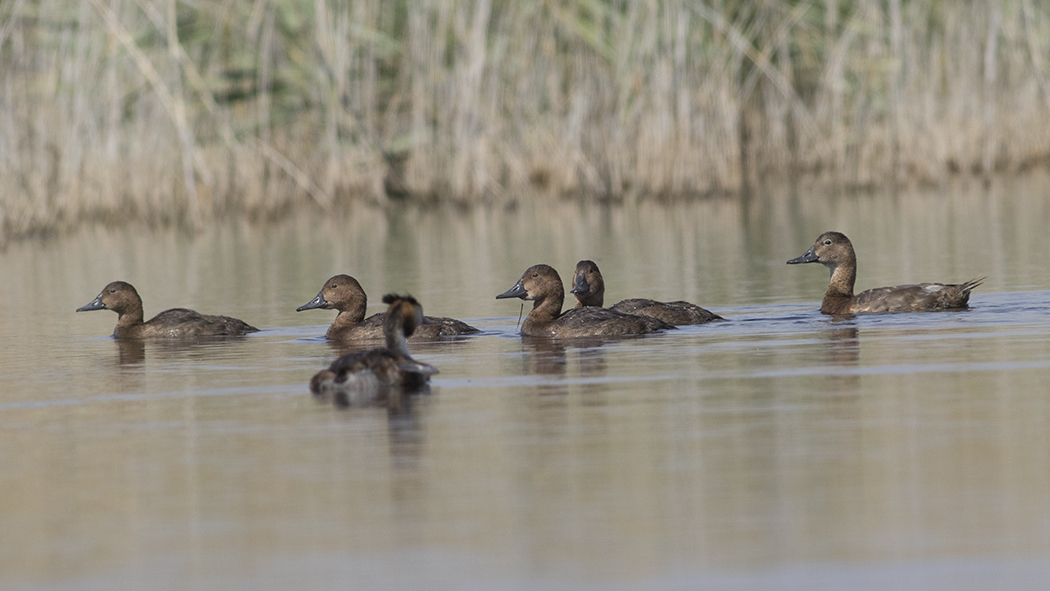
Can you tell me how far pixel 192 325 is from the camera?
12.7 meters

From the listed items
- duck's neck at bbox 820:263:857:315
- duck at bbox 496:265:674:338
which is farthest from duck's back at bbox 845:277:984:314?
duck at bbox 496:265:674:338

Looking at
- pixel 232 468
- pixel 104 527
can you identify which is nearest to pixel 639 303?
pixel 232 468

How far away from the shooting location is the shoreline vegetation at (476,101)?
22.4m

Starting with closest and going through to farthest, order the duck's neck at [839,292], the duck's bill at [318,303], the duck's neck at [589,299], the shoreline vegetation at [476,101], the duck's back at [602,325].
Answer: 1. the duck's back at [602,325]
2. the duck's neck at [839,292]
3. the duck's bill at [318,303]
4. the duck's neck at [589,299]
5. the shoreline vegetation at [476,101]

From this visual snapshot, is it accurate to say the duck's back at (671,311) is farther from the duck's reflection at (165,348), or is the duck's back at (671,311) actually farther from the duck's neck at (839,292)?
the duck's reflection at (165,348)

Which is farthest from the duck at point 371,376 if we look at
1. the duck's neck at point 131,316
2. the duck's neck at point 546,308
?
the duck's neck at point 131,316

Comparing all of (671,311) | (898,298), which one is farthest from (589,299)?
(898,298)

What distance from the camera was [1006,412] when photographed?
730 cm

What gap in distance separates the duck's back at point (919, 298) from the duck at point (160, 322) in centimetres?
448

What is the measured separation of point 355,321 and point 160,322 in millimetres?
1486

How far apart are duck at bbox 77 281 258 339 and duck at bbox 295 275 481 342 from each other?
24.3 inches

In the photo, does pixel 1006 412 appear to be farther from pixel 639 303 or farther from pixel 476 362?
pixel 639 303

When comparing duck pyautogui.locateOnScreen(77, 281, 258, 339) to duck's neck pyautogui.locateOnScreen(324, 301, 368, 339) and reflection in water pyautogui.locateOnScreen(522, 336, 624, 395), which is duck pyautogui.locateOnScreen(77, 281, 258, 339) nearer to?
duck's neck pyautogui.locateOnScreen(324, 301, 368, 339)

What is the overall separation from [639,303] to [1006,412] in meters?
5.02
